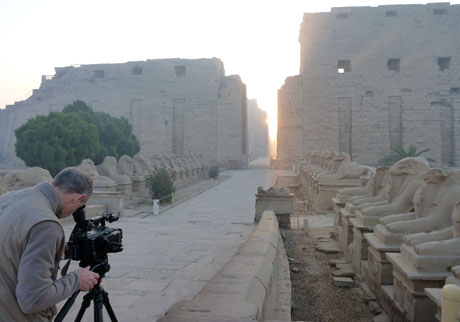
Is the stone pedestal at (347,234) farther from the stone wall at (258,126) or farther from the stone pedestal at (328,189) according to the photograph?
the stone wall at (258,126)

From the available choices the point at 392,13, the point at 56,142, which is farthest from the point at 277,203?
the point at 392,13

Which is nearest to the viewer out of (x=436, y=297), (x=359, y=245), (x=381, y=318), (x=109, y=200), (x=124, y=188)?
(x=436, y=297)

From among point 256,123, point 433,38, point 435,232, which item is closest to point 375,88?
point 433,38

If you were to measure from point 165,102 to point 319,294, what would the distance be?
91.9 feet

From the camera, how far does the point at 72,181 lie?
170cm

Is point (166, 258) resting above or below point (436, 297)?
below

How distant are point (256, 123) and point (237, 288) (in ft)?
192

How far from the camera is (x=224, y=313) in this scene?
1946 millimetres

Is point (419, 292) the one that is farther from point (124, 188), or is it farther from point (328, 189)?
point (124, 188)

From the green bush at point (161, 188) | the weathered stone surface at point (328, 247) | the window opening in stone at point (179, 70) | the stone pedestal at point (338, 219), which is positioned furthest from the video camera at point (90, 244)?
the window opening in stone at point (179, 70)

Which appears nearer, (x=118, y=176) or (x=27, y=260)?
(x=27, y=260)

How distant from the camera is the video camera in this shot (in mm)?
1766

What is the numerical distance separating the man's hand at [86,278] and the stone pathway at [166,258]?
1.24 metres

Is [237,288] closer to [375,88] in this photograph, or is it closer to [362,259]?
[362,259]
